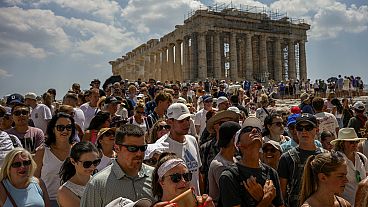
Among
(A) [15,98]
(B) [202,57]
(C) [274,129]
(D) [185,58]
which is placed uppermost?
(D) [185,58]

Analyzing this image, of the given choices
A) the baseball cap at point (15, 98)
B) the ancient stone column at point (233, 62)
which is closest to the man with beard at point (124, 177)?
the baseball cap at point (15, 98)

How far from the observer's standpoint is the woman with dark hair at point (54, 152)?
228 inches

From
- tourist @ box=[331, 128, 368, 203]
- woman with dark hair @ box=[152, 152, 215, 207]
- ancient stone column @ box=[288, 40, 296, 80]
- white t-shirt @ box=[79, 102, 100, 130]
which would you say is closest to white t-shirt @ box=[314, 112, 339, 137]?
tourist @ box=[331, 128, 368, 203]

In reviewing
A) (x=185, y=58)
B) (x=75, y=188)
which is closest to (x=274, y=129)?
(x=75, y=188)

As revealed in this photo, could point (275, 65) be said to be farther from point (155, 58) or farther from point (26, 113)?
point (26, 113)

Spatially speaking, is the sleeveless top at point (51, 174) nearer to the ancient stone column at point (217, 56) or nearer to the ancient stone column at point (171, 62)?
the ancient stone column at point (217, 56)

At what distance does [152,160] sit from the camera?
221 inches

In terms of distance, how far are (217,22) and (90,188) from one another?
45.4m

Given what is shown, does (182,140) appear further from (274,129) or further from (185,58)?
(185,58)

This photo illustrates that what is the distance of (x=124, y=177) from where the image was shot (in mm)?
4168

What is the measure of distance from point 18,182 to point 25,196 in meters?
0.20

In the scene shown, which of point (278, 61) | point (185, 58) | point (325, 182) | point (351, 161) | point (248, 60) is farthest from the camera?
point (278, 61)

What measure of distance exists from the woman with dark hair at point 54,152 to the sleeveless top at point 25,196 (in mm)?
547

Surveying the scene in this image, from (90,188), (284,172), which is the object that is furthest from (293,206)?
(90,188)
